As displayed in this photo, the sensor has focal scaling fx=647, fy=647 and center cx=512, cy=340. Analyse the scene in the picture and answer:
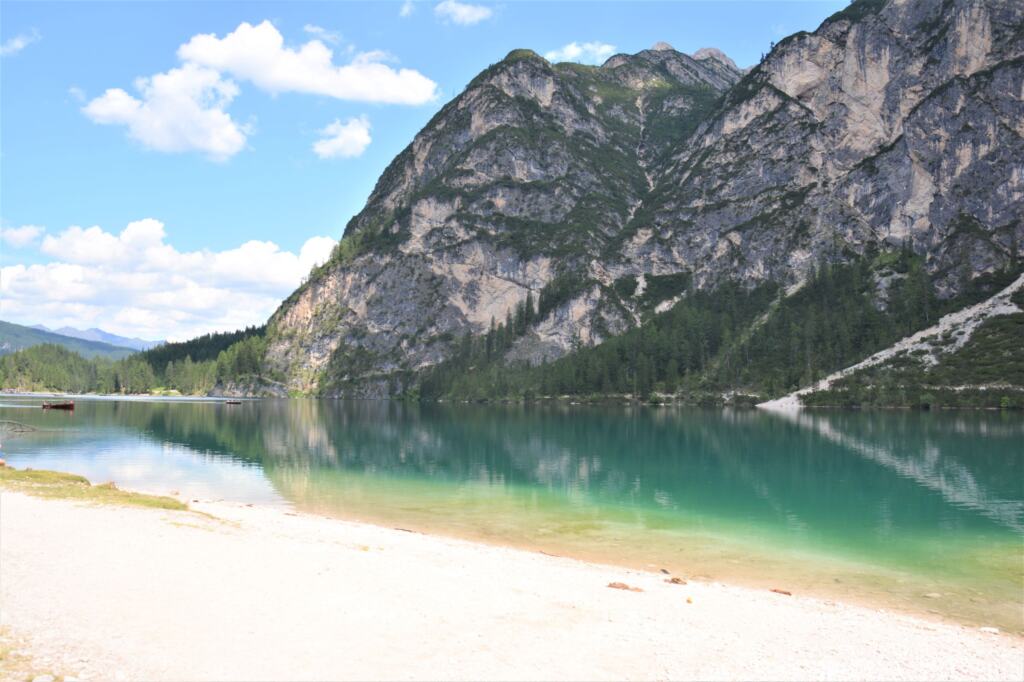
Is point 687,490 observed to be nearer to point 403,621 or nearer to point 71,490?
point 403,621

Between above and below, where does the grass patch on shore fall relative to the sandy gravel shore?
below

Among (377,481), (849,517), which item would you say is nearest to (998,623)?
(849,517)

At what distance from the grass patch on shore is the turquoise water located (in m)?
6.63

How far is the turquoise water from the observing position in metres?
27.5

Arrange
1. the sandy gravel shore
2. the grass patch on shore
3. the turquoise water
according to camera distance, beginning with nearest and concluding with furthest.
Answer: the sandy gravel shore → the turquoise water → the grass patch on shore

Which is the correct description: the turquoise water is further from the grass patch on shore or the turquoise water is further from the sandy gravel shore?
the grass patch on shore

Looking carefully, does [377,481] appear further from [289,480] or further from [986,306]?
[986,306]

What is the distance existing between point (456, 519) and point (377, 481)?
58.1ft

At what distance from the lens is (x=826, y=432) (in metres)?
94.6

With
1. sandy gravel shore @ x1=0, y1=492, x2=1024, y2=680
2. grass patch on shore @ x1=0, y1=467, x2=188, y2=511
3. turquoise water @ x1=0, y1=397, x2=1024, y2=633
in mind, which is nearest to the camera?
sandy gravel shore @ x1=0, y1=492, x2=1024, y2=680

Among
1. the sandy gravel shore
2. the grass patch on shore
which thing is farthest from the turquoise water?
the grass patch on shore

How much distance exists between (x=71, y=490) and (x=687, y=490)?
40384 mm

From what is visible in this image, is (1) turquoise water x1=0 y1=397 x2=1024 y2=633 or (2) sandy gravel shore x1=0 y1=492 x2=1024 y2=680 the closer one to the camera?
(2) sandy gravel shore x1=0 y1=492 x2=1024 y2=680

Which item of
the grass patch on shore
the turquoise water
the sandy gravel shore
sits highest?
the sandy gravel shore
